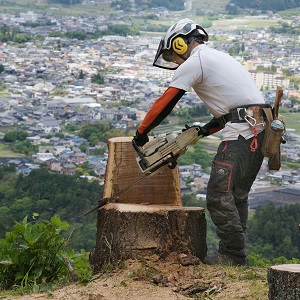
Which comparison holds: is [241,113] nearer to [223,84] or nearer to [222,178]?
[223,84]

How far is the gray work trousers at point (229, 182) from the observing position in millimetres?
5637

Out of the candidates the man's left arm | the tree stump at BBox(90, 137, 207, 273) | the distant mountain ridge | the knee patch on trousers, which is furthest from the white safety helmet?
the distant mountain ridge

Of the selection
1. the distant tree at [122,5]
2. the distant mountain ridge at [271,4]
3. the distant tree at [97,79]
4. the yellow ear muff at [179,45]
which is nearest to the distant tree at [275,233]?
the yellow ear muff at [179,45]

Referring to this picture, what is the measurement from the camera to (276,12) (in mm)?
80625

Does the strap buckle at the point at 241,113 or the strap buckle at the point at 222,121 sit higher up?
the strap buckle at the point at 241,113

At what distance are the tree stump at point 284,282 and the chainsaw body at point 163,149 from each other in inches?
57.9

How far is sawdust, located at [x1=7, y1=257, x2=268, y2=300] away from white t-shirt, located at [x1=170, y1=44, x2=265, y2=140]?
834 millimetres

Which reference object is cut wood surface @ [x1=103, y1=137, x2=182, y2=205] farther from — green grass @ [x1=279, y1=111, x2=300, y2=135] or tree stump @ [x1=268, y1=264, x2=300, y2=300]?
green grass @ [x1=279, y1=111, x2=300, y2=135]

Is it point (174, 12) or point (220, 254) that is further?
point (174, 12)

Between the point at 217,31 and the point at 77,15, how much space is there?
63.0 feet

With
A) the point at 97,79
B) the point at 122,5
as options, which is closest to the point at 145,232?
the point at 97,79

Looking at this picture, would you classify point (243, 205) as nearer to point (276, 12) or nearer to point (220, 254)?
point (220, 254)

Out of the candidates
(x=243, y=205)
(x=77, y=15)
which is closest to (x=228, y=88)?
(x=243, y=205)

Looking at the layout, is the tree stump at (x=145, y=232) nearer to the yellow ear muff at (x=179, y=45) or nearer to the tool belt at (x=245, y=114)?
the tool belt at (x=245, y=114)
